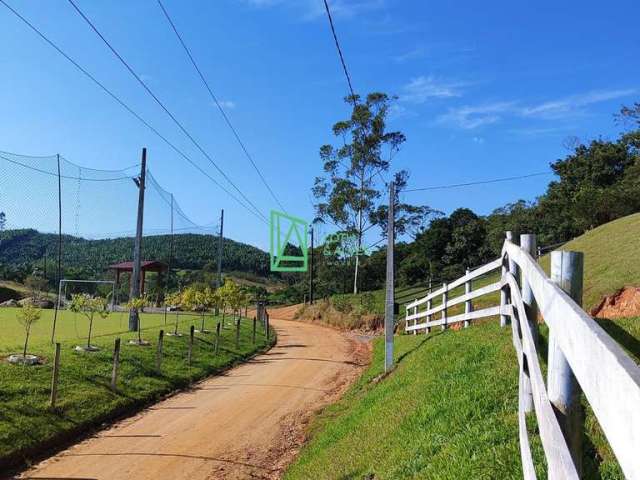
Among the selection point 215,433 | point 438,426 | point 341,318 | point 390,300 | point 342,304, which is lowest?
point 215,433

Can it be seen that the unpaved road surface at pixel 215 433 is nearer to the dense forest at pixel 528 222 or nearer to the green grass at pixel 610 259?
the green grass at pixel 610 259

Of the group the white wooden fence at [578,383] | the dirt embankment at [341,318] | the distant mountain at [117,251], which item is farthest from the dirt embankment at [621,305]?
the distant mountain at [117,251]

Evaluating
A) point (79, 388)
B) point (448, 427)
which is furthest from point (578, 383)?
point (79, 388)

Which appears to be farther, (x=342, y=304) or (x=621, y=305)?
(x=342, y=304)

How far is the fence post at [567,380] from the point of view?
1847 mm

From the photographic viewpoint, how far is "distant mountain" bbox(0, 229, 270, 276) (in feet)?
120

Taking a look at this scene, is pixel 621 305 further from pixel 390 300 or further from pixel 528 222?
pixel 528 222

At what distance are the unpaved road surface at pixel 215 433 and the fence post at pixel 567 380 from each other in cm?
635

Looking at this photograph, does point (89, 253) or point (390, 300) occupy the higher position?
point (89, 253)

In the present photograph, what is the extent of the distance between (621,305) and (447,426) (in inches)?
246

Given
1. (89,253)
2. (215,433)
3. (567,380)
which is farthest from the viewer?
(89,253)

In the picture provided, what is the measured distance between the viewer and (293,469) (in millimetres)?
7316

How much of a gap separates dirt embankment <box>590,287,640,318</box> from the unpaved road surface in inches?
216

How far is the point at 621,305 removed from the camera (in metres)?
9.45
